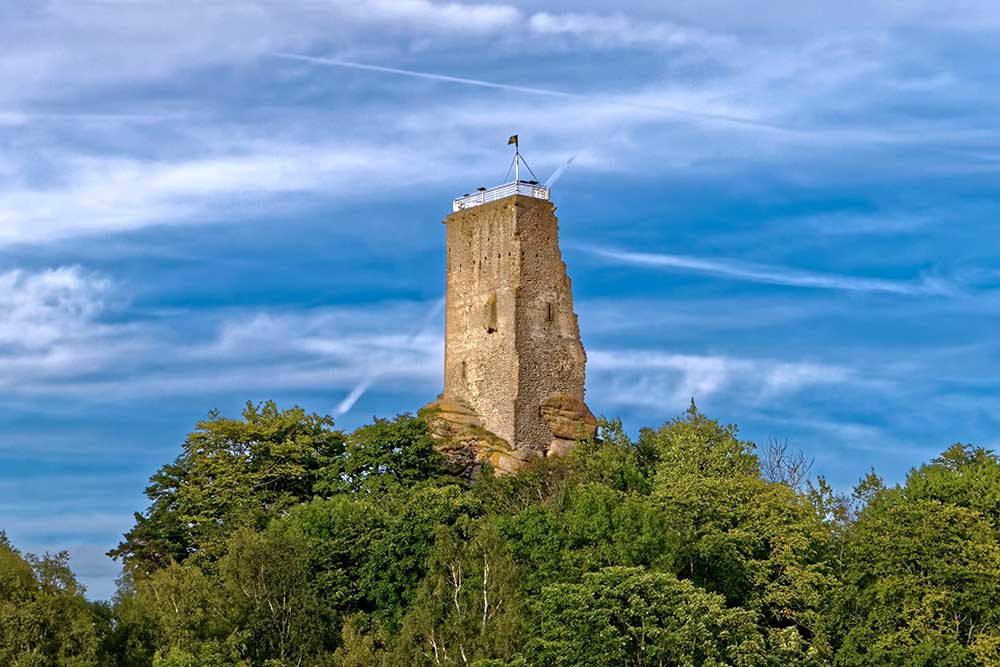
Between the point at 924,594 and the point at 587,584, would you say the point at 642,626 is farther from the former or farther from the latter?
the point at 924,594

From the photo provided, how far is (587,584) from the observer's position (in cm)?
5350

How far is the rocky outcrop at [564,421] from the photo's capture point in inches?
2977

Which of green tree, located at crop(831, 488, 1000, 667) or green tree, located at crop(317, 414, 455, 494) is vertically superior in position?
green tree, located at crop(317, 414, 455, 494)

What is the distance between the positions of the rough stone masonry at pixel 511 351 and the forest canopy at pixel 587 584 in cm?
757

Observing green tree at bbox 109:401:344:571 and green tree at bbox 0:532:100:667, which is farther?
green tree at bbox 109:401:344:571

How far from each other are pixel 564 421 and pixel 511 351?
152 inches

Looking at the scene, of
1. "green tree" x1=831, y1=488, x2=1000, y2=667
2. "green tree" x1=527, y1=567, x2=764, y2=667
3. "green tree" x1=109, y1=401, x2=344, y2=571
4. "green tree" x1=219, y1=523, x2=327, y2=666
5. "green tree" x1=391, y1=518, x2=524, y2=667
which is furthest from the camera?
"green tree" x1=109, y1=401, x2=344, y2=571

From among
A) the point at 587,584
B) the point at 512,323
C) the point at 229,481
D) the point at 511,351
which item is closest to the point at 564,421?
the point at 511,351

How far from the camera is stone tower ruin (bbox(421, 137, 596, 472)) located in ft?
247

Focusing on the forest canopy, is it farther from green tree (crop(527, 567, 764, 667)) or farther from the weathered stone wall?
the weathered stone wall

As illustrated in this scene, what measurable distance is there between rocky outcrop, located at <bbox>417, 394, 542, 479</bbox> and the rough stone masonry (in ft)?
0.14

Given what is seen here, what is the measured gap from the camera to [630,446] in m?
71.9

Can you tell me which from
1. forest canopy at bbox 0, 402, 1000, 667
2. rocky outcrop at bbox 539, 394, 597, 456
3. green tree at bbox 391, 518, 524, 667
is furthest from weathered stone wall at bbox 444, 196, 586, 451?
green tree at bbox 391, 518, 524, 667

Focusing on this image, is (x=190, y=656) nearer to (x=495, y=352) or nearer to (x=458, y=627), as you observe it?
(x=458, y=627)
